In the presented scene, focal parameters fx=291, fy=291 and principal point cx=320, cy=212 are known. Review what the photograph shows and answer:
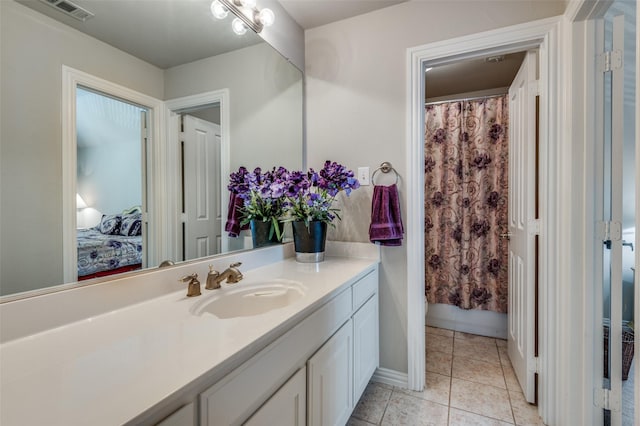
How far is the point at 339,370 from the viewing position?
1.19 meters

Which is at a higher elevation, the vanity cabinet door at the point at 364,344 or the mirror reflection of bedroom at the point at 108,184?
the mirror reflection of bedroom at the point at 108,184

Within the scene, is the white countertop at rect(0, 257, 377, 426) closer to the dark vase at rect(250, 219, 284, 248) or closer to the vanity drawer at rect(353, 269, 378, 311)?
the vanity drawer at rect(353, 269, 378, 311)

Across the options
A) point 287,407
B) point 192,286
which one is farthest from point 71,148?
point 287,407

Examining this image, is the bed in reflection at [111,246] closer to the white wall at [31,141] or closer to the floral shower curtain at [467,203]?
the white wall at [31,141]

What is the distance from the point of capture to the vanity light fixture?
4.47 ft

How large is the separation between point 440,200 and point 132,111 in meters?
2.40

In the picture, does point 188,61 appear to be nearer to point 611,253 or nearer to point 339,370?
point 339,370

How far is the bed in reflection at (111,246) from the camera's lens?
891 mm

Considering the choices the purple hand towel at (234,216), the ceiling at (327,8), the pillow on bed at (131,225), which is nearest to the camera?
the pillow on bed at (131,225)

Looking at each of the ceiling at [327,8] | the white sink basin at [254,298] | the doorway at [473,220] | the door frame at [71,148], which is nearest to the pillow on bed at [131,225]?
the door frame at [71,148]

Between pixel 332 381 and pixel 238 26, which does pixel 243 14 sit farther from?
pixel 332 381

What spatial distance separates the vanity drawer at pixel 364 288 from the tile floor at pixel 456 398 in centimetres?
60

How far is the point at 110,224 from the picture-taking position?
0.95 m

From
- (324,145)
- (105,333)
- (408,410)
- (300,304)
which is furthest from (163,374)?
(324,145)
